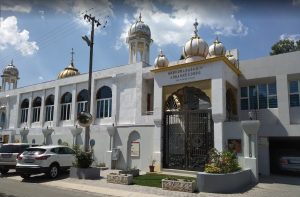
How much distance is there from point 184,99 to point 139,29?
11.4 metres

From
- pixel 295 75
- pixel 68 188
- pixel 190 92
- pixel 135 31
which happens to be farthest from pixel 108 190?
pixel 135 31

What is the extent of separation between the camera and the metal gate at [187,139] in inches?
696

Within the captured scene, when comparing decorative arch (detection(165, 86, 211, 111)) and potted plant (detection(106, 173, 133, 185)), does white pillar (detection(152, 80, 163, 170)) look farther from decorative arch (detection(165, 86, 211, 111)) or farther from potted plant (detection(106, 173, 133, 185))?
potted plant (detection(106, 173, 133, 185))

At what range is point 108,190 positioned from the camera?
12.8m

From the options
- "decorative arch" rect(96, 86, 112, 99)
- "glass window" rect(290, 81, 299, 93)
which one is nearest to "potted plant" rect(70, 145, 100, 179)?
"decorative arch" rect(96, 86, 112, 99)

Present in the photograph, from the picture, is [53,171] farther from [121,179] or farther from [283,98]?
[283,98]

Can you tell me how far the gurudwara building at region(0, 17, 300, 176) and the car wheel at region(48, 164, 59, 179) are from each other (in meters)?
5.87

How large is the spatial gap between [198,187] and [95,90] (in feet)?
53.2

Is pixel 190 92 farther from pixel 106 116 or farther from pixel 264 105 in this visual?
pixel 106 116

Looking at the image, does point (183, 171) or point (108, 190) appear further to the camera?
point (183, 171)

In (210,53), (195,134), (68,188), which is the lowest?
(68,188)

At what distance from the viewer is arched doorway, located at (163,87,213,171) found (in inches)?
699

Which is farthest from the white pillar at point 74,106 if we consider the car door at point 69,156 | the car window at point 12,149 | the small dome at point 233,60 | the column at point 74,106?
the small dome at point 233,60

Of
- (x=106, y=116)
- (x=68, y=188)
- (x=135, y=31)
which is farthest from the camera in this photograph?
(x=135, y=31)
